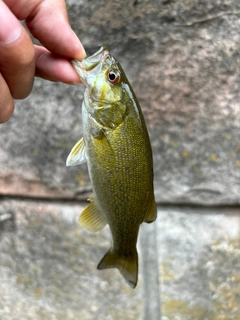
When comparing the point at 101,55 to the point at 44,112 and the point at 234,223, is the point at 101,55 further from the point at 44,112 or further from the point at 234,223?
the point at 234,223

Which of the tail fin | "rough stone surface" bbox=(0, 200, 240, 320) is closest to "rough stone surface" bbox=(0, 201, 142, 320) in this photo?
"rough stone surface" bbox=(0, 200, 240, 320)

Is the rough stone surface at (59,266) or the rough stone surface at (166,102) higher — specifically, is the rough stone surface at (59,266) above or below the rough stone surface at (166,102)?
below

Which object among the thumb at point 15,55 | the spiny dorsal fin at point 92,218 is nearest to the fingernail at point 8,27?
the thumb at point 15,55

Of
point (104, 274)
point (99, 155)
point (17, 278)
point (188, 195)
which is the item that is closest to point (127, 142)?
point (99, 155)

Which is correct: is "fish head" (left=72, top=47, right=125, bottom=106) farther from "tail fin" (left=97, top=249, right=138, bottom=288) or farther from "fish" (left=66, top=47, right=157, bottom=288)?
"tail fin" (left=97, top=249, right=138, bottom=288)

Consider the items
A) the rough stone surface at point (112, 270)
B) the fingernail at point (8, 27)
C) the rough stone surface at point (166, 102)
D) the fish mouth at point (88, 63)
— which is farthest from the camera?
the rough stone surface at point (112, 270)

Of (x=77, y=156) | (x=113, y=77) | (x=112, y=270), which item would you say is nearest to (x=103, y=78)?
(x=113, y=77)

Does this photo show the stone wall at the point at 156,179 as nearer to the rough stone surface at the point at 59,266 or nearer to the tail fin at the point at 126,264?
the rough stone surface at the point at 59,266
